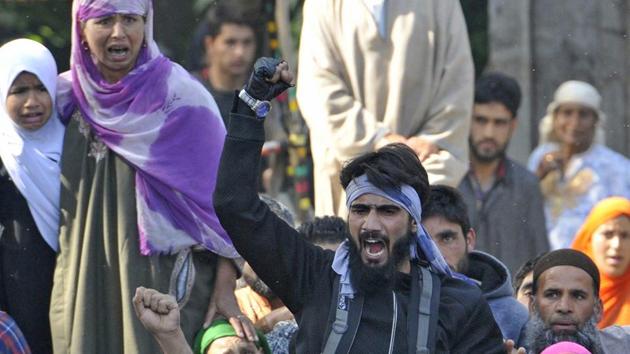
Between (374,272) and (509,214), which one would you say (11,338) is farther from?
(509,214)

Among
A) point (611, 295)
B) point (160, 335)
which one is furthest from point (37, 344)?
point (611, 295)

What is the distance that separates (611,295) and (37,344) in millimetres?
3144

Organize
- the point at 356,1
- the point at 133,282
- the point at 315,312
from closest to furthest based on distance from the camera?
the point at 315,312 → the point at 133,282 → the point at 356,1

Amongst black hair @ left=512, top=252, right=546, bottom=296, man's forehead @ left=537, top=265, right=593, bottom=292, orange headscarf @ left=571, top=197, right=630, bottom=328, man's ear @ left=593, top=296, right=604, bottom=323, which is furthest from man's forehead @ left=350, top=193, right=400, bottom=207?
orange headscarf @ left=571, top=197, right=630, bottom=328

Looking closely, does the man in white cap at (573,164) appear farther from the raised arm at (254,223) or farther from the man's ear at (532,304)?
the raised arm at (254,223)

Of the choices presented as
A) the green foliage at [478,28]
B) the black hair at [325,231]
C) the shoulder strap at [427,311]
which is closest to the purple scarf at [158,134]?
the black hair at [325,231]

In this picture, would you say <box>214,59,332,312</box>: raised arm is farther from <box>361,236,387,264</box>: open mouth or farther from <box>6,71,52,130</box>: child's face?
<box>6,71,52,130</box>: child's face

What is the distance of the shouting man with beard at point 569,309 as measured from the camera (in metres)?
8.46

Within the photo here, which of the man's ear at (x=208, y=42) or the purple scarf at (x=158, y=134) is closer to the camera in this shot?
the purple scarf at (x=158, y=134)

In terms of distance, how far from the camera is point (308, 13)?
1032 centimetres

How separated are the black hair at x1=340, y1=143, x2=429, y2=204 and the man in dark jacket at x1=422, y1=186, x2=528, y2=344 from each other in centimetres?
110

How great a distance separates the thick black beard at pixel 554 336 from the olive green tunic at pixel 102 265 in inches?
54.3

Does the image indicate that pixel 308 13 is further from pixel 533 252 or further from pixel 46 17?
pixel 46 17

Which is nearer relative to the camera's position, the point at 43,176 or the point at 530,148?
the point at 43,176
